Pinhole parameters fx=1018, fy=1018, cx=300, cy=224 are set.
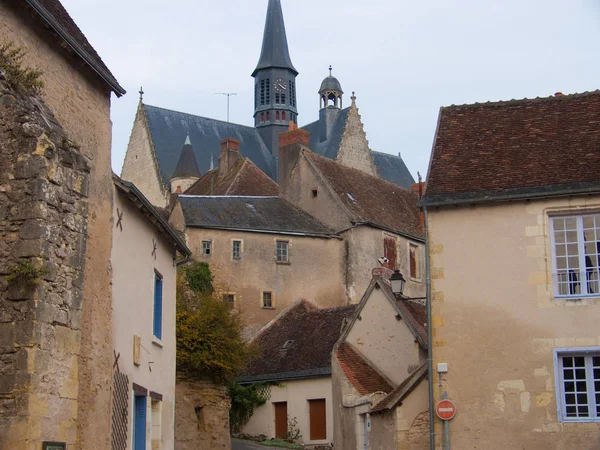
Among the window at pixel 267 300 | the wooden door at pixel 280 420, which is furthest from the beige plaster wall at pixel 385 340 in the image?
the window at pixel 267 300

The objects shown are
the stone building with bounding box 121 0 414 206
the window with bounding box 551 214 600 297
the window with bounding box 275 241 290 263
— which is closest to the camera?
the window with bounding box 551 214 600 297

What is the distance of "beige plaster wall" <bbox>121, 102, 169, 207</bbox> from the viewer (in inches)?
2239

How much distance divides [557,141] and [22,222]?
10798mm

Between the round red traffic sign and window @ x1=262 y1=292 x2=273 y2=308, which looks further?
window @ x1=262 y1=292 x2=273 y2=308

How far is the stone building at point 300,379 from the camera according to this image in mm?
29031

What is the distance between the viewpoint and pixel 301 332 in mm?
33094

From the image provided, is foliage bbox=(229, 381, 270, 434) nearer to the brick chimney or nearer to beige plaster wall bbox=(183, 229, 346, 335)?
beige plaster wall bbox=(183, 229, 346, 335)

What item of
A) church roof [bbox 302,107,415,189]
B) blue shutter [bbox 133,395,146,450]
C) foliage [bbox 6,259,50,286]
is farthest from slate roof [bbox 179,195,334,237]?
foliage [bbox 6,259,50,286]

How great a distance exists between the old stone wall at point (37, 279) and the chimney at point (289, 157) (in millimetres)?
32521

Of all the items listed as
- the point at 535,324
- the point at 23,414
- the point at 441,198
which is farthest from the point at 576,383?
the point at 23,414

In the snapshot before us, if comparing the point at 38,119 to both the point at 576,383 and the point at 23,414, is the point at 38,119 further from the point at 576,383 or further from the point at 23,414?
the point at 576,383

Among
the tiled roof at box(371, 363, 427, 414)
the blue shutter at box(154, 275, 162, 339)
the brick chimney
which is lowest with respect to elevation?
the tiled roof at box(371, 363, 427, 414)

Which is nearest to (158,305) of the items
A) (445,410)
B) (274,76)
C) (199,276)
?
(445,410)

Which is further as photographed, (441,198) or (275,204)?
(275,204)
